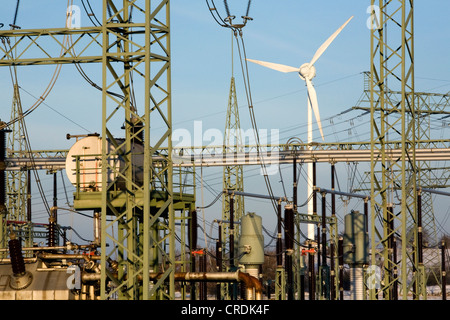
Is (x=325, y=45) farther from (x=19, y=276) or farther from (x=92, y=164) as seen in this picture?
(x=19, y=276)

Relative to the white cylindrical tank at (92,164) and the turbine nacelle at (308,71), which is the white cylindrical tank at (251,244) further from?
the turbine nacelle at (308,71)

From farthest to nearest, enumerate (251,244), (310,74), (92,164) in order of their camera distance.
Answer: (310,74)
(251,244)
(92,164)

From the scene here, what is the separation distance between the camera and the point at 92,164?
3089cm

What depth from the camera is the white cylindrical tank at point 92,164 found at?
29375 millimetres

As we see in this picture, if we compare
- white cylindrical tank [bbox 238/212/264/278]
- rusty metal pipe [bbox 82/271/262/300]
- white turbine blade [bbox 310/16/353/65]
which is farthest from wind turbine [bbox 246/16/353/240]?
rusty metal pipe [bbox 82/271/262/300]

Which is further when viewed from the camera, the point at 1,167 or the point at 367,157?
the point at 367,157

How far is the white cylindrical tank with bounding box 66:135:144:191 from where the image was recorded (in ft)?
96.4

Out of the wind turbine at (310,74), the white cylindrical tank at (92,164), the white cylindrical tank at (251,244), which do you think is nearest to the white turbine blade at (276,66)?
the wind turbine at (310,74)

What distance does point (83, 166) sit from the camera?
3089 cm

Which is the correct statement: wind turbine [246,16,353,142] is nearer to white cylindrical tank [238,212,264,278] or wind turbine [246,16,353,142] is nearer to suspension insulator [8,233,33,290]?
white cylindrical tank [238,212,264,278]

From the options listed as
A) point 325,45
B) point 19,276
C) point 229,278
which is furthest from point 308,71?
point 19,276
